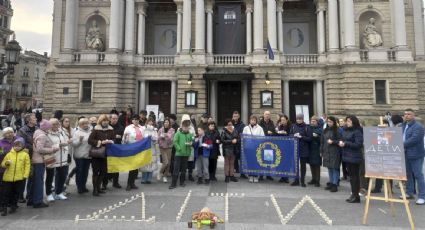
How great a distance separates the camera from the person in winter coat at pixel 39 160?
286 inches

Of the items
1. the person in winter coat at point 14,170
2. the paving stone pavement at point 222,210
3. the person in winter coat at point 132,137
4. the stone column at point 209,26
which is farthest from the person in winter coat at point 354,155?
the stone column at point 209,26

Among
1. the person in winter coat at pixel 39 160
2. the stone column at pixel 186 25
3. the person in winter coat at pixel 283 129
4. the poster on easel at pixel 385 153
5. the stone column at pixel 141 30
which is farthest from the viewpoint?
the stone column at pixel 141 30

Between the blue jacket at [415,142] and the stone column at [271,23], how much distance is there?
18274 millimetres

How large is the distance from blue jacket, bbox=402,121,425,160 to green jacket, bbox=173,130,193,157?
21.8ft

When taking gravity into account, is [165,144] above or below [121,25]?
below

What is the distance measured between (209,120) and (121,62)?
17982 mm

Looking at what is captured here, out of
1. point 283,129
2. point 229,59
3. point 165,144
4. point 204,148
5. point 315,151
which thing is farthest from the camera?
point 229,59

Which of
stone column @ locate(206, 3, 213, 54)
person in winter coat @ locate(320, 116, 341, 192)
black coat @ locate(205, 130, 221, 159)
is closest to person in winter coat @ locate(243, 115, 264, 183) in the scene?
black coat @ locate(205, 130, 221, 159)

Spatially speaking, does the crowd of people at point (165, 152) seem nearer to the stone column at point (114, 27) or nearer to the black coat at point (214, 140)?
the black coat at point (214, 140)

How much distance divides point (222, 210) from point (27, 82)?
87382mm

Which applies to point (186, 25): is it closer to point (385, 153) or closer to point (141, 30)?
point (141, 30)

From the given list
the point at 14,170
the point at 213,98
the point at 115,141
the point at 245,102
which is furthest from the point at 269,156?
the point at 213,98

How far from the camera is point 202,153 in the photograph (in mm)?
10258

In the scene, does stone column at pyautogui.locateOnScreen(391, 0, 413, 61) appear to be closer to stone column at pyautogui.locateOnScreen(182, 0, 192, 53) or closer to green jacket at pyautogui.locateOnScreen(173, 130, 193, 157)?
stone column at pyautogui.locateOnScreen(182, 0, 192, 53)
